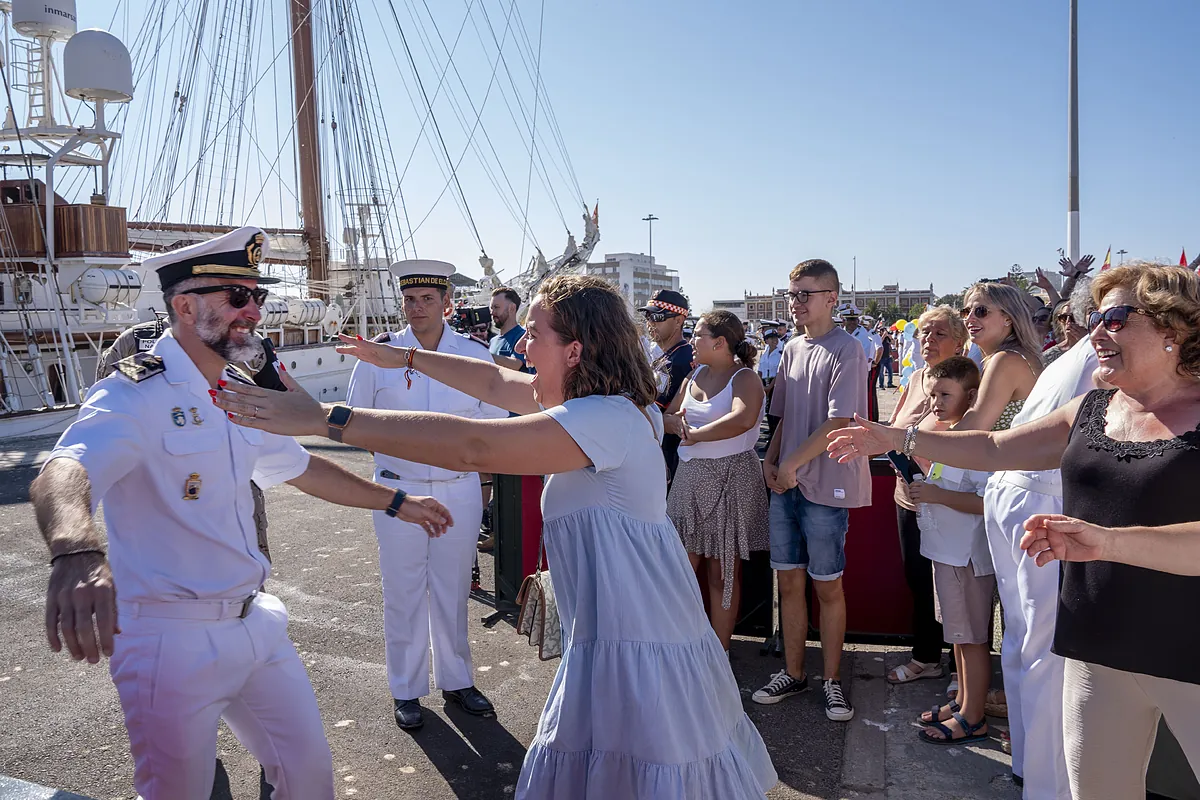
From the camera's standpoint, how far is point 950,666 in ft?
15.1

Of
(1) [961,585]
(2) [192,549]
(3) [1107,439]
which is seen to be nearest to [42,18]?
(2) [192,549]

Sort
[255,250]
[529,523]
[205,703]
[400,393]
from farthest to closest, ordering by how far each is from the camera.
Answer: [529,523], [400,393], [255,250], [205,703]

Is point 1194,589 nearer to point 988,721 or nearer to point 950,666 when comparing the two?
point 988,721

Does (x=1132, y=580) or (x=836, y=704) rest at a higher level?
(x=1132, y=580)

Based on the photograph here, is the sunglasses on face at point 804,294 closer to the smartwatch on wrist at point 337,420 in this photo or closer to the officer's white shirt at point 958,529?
the officer's white shirt at point 958,529

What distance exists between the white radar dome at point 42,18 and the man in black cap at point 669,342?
1990cm

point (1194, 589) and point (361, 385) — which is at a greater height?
point (361, 385)

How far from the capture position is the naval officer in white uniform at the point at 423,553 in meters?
4.15

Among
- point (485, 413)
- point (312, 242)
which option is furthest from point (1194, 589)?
point (312, 242)

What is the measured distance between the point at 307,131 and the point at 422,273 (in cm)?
2057

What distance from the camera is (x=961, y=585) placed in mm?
3859

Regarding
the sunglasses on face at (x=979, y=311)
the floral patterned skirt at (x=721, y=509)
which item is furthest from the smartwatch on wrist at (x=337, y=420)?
the sunglasses on face at (x=979, y=311)

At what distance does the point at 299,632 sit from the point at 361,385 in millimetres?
1911

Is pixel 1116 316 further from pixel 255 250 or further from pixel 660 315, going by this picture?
pixel 660 315
